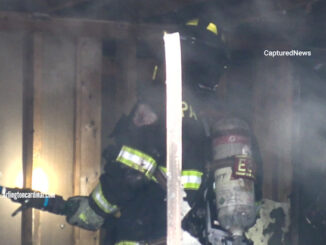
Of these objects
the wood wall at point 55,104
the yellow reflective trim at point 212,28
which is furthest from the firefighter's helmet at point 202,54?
the wood wall at point 55,104

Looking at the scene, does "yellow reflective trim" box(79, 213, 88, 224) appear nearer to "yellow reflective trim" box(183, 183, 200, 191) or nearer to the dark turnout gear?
the dark turnout gear

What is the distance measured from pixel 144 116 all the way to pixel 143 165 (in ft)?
1.02

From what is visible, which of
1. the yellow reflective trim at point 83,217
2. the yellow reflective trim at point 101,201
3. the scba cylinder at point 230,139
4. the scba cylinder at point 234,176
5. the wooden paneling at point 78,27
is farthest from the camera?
the wooden paneling at point 78,27

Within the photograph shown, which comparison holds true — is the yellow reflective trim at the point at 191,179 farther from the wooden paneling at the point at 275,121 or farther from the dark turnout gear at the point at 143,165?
the wooden paneling at the point at 275,121

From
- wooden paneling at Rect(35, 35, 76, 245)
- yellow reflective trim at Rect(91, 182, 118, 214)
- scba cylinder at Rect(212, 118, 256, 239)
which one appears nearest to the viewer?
scba cylinder at Rect(212, 118, 256, 239)

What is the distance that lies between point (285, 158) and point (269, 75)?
0.70 metres

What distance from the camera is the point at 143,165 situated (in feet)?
12.1

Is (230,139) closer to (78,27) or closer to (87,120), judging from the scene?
(87,120)

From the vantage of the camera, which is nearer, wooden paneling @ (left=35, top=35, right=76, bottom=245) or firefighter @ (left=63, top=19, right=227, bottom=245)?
firefighter @ (left=63, top=19, right=227, bottom=245)

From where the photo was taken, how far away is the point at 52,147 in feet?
15.2

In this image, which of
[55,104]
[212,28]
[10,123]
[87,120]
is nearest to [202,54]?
[212,28]

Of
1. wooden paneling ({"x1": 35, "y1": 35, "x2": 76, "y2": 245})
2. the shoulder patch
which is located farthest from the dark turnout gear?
wooden paneling ({"x1": 35, "y1": 35, "x2": 76, "y2": 245})

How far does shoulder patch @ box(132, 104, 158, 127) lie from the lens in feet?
12.4

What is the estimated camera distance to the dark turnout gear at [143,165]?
3.70 metres
